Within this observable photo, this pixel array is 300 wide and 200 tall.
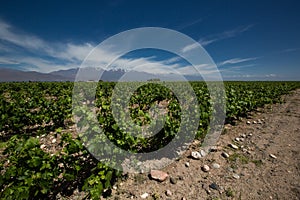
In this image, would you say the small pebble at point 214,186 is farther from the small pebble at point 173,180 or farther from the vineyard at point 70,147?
the vineyard at point 70,147

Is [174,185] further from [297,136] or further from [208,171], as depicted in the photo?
[297,136]

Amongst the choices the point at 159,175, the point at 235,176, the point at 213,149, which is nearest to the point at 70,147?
the point at 159,175

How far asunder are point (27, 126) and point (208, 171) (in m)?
7.41

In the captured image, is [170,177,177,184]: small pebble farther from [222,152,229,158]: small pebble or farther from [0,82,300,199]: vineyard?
[222,152,229,158]: small pebble

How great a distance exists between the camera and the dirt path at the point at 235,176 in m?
3.11

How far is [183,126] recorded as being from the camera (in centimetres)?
475

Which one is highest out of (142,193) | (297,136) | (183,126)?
(183,126)

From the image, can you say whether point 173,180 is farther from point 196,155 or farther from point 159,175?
point 196,155

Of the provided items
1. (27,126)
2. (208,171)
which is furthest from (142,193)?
(27,126)

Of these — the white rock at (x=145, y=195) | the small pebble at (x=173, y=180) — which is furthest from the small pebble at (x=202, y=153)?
the white rock at (x=145, y=195)

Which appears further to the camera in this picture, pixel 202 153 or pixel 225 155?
pixel 202 153

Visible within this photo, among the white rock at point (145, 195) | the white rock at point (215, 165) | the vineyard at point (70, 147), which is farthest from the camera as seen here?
the white rock at point (215, 165)

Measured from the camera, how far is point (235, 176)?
3572mm

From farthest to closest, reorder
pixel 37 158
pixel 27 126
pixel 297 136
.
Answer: pixel 27 126 < pixel 297 136 < pixel 37 158
